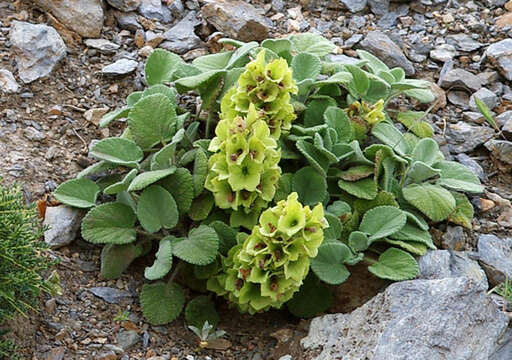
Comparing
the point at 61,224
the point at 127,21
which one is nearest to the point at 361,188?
the point at 61,224

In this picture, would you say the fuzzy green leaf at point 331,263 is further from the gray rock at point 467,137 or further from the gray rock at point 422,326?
the gray rock at point 467,137

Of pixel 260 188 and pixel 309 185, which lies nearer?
pixel 260 188

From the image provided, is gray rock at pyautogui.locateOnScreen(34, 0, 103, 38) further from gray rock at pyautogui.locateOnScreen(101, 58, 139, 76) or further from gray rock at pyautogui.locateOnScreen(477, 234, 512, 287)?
gray rock at pyautogui.locateOnScreen(477, 234, 512, 287)

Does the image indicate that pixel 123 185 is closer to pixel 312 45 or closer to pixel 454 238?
pixel 312 45

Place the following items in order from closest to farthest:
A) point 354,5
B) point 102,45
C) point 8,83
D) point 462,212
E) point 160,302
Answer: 1. point 160,302
2. point 462,212
3. point 8,83
4. point 102,45
5. point 354,5

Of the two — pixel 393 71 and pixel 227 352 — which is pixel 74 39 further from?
pixel 227 352

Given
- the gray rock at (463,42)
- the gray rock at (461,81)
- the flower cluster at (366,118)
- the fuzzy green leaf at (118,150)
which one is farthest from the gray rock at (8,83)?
the gray rock at (463,42)
